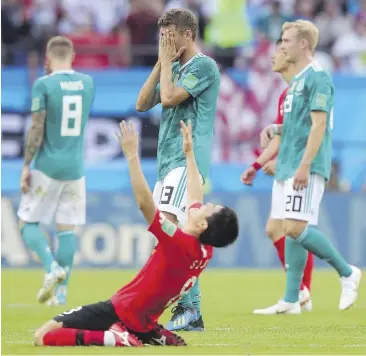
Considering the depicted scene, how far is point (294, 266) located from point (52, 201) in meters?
2.99

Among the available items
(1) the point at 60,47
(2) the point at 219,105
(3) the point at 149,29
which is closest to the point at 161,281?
(1) the point at 60,47

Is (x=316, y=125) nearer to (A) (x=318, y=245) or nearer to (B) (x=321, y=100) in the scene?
(B) (x=321, y=100)

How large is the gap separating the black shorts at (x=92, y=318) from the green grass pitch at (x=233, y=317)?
166 millimetres

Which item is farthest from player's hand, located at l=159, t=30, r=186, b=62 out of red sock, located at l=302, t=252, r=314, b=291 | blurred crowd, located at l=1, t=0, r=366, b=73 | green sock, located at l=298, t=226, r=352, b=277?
blurred crowd, located at l=1, t=0, r=366, b=73

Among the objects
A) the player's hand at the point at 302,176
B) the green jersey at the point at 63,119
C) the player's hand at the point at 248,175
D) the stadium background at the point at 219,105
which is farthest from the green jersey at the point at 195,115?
the stadium background at the point at 219,105

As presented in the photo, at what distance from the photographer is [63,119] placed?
11922mm

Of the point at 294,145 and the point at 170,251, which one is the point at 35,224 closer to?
the point at 294,145

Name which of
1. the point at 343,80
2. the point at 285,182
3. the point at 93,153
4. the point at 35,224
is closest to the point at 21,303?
the point at 35,224

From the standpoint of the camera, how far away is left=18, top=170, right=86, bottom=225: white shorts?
12062 mm

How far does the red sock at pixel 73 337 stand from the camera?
7.15m

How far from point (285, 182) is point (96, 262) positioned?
687cm

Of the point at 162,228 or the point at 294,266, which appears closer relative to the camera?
the point at 162,228

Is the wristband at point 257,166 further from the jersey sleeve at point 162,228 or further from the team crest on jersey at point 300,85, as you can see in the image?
the jersey sleeve at point 162,228

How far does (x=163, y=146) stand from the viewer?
880 cm
